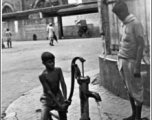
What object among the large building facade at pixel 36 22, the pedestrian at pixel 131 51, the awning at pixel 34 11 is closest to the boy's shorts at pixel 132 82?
the pedestrian at pixel 131 51

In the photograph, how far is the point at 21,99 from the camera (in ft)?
18.0

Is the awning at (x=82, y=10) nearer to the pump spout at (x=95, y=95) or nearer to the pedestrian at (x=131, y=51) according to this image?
the pedestrian at (x=131, y=51)

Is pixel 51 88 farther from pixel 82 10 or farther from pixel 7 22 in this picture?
pixel 7 22

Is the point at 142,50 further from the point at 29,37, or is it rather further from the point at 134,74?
the point at 29,37

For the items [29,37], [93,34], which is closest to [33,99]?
[93,34]

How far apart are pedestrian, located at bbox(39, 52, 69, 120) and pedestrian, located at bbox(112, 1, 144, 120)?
93cm

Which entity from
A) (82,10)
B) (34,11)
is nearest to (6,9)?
(34,11)

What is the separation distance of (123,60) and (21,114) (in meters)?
2.19

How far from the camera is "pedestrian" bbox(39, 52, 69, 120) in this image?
2.91m

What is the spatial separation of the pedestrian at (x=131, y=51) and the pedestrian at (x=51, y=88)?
0.93 metres

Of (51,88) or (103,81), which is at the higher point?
(51,88)

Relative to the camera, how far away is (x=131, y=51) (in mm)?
3244

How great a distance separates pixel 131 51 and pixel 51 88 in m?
1.11

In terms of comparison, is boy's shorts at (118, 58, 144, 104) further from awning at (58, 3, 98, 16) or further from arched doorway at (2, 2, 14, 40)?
arched doorway at (2, 2, 14, 40)
